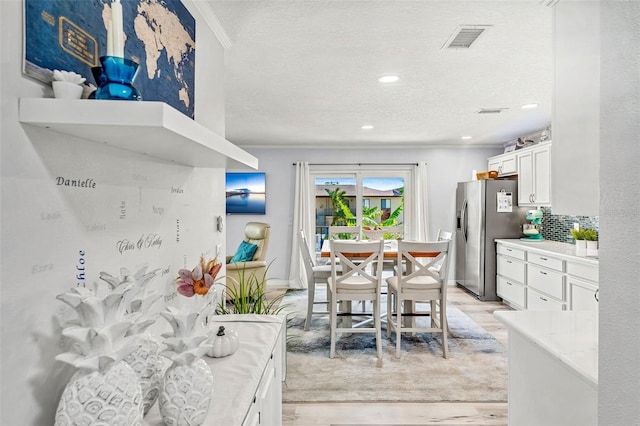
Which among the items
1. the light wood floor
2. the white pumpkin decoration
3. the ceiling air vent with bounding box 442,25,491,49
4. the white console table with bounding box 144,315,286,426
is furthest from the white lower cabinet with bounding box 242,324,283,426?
the ceiling air vent with bounding box 442,25,491,49

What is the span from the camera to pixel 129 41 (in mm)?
1243

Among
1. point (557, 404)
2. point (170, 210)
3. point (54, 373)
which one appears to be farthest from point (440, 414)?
point (54, 373)

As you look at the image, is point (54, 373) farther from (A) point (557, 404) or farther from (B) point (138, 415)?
(A) point (557, 404)

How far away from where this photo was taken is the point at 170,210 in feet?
5.27

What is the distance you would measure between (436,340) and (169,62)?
3435 millimetres

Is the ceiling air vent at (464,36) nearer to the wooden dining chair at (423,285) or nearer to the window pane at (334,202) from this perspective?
the wooden dining chair at (423,285)

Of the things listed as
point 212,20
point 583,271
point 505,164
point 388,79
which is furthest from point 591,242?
point 212,20

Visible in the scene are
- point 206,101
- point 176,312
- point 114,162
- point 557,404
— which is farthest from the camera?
point 206,101

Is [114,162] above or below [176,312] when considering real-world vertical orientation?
above

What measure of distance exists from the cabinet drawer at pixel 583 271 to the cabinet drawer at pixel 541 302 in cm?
41

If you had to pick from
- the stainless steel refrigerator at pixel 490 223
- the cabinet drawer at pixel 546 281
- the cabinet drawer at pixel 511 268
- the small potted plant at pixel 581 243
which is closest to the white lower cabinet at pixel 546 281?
the cabinet drawer at pixel 546 281

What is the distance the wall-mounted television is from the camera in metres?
6.54

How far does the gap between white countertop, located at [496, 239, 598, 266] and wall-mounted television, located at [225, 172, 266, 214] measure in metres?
3.75

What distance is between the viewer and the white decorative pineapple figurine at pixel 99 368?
29.3 inches
